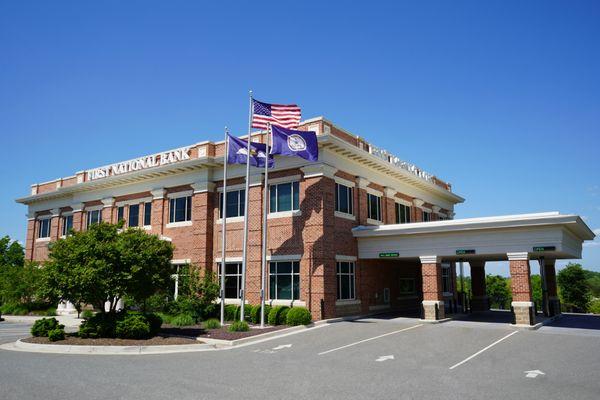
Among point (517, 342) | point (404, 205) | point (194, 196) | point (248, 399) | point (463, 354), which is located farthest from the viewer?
point (404, 205)

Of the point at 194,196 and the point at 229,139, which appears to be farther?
the point at 194,196

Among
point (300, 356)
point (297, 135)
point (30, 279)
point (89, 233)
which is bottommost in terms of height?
point (300, 356)

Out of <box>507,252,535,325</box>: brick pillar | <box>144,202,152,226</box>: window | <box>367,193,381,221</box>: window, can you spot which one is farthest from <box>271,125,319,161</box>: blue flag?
<box>144,202,152,226</box>: window

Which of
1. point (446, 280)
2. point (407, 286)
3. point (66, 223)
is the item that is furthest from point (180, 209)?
point (446, 280)

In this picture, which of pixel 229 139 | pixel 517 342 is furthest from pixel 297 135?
pixel 517 342

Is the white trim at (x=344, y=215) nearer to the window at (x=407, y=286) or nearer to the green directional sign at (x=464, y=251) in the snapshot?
the green directional sign at (x=464, y=251)

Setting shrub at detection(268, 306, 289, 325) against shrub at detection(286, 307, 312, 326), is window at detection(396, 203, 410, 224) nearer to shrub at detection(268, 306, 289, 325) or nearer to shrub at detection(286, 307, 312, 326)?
shrub at detection(286, 307, 312, 326)

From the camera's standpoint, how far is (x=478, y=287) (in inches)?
1375

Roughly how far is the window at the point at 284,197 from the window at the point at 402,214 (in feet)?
35.0

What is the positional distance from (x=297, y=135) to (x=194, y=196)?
10789 millimetres

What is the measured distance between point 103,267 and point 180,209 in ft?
44.0

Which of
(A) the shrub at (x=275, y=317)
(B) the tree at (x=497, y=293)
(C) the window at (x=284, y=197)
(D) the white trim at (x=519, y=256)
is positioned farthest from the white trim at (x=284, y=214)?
(B) the tree at (x=497, y=293)

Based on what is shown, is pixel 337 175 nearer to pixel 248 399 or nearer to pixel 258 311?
pixel 258 311

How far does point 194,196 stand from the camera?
32.0 meters
